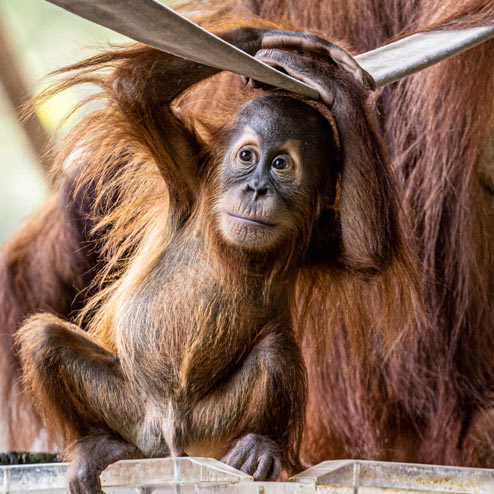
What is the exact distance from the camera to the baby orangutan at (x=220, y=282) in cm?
136

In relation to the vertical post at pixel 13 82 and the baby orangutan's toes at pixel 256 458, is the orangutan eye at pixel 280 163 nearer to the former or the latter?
the baby orangutan's toes at pixel 256 458

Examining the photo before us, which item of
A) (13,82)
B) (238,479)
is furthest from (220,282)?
(13,82)

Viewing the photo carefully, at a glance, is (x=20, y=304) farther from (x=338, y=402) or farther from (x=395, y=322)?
(x=395, y=322)

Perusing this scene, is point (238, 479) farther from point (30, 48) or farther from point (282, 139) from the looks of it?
point (30, 48)

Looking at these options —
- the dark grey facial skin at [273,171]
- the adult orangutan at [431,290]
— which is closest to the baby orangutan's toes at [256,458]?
the dark grey facial skin at [273,171]

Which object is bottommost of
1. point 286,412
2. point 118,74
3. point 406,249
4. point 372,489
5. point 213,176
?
point 372,489

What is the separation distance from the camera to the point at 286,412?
1.34 meters

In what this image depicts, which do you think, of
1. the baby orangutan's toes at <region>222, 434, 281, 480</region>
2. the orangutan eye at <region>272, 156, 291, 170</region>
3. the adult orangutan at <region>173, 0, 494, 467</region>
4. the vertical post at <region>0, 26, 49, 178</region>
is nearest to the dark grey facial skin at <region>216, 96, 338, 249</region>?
the orangutan eye at <region>272, 156, 291, 170</region>

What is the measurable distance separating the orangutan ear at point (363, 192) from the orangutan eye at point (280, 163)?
0.08 metres

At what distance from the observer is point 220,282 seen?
4.81 feet

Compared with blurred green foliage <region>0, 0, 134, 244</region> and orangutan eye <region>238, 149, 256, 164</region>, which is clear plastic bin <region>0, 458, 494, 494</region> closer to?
orangutan eye <region>238, 149, 256, 164</region>

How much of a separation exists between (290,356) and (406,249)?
0.82ft

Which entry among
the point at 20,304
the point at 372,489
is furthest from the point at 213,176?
the point at 20,304

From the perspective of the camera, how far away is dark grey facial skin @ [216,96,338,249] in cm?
137
